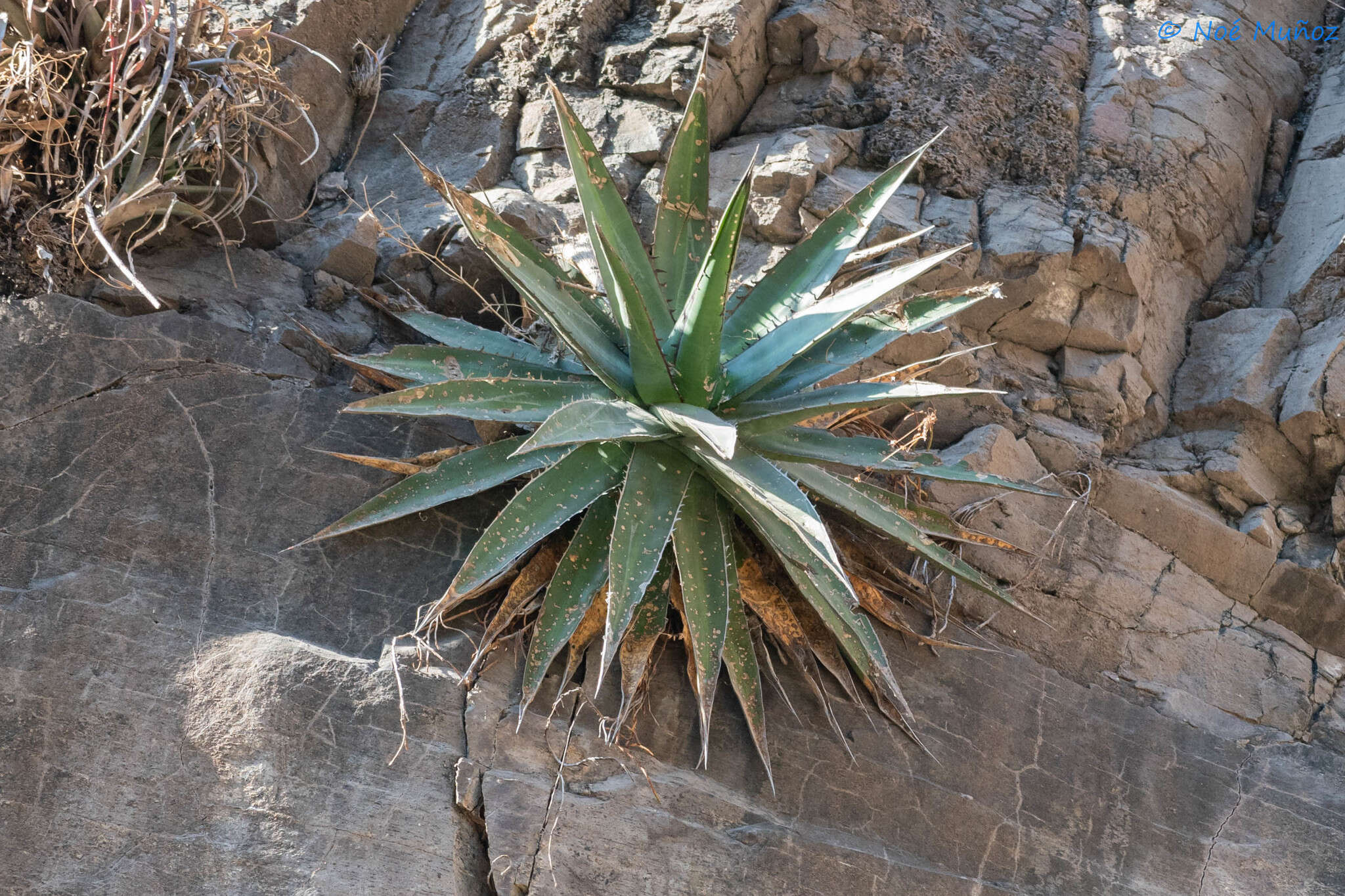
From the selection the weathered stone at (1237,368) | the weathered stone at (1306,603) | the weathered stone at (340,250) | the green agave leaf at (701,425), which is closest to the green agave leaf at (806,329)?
the green agave leaf at (701,425)

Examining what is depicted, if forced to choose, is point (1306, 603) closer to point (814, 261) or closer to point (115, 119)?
point (814, 261)

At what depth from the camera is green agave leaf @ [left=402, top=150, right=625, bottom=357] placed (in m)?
2.45

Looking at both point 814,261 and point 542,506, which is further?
point 814,261

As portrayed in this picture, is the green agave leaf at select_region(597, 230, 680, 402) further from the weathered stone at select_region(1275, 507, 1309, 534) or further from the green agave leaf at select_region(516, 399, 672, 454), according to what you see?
the weathered stone at select_region(1275, 507, 1309, 534)

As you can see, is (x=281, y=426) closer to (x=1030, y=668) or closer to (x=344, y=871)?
(x=344, y=871)

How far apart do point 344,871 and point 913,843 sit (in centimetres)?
127

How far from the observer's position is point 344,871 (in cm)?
213

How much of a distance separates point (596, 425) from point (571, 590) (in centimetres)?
42

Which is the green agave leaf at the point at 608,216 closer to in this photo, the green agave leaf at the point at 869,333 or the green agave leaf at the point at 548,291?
the green agave leaf at the point at 548,291

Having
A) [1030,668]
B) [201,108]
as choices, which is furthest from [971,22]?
[201,108]

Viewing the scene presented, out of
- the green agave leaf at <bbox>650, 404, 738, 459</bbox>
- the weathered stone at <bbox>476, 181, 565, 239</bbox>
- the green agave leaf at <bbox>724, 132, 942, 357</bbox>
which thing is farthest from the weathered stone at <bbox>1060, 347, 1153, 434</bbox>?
the weathered stone at <bbox>476, 181, 565, 239</bbox>

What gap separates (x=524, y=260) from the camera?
2.55 metres

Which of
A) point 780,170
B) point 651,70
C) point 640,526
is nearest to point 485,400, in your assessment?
point 640,526

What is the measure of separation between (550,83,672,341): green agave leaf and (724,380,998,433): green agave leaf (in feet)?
1.06
